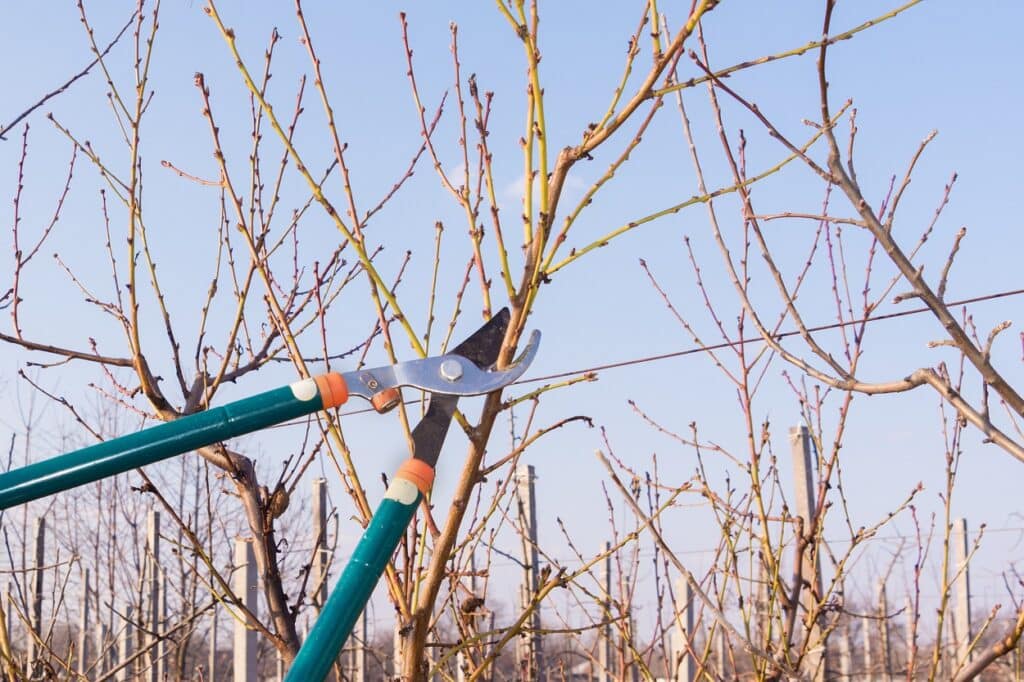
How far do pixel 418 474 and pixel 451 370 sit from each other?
241 millimetres

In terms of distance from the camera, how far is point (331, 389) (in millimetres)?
1699

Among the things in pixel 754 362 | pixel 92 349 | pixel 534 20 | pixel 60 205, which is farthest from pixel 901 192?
pixel 60 205

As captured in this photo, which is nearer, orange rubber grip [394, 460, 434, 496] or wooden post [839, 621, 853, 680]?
orange rubber grip [394, 460, 434, 496]

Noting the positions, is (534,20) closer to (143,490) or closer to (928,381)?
(928,381)

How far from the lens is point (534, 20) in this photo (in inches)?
64.4

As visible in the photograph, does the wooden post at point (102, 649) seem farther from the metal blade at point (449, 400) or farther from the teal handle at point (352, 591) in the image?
the teal handle at point (352, 591)

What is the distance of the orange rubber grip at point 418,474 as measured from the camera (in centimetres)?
163

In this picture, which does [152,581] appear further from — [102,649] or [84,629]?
[102,649]

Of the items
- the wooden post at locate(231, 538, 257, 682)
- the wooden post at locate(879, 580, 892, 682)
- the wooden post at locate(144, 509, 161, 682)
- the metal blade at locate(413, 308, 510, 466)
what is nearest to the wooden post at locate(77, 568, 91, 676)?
the wooden post at locate(144, 509, 161, 682)

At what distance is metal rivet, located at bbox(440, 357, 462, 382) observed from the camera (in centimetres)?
181

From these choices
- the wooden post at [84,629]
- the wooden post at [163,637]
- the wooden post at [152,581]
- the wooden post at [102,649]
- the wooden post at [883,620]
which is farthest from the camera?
the wooden post at [84,629]

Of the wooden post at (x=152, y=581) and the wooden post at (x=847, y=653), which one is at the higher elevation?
the wooden post at (x=152, y=581)

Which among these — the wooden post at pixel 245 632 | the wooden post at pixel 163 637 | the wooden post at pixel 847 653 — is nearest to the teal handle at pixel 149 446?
the wooden post at pixel 163 637

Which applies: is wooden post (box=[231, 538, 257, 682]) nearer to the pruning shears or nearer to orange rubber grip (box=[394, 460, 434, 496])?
→ the pruning shears
